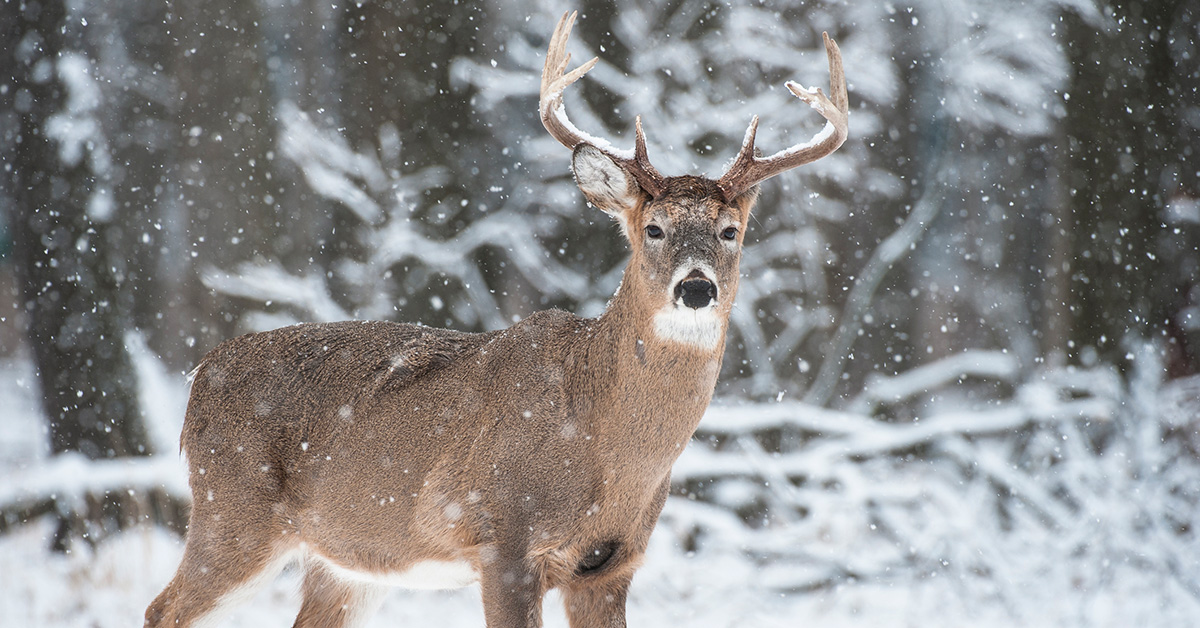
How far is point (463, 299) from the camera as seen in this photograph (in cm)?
695

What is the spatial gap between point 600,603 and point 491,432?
69 cm

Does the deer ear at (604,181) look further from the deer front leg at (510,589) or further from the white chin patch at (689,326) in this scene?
the deer front leg at (510,589)

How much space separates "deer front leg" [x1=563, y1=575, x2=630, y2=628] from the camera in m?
3.53

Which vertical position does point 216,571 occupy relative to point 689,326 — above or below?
below

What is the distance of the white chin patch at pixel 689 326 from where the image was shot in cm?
333

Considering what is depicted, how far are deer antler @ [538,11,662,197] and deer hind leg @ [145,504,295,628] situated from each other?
1824 millimetres

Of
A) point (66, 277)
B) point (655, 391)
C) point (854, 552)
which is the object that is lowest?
point (66, 277)

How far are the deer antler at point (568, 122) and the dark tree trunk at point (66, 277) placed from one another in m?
4.09

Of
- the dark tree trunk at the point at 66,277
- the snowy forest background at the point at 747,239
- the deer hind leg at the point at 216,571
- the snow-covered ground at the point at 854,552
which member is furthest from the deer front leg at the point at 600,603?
the dark tree trunk at the point at 66,277

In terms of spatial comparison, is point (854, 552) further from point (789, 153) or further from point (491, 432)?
point (491, 432)

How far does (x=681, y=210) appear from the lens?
3.48 meters

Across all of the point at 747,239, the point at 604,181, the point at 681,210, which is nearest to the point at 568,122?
the point at 604,181

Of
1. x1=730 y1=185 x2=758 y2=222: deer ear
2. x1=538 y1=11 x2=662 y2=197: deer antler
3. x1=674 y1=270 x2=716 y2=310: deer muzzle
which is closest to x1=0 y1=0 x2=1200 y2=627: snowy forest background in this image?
x1=538 y1=11 x2=662 y2=197: deer antler

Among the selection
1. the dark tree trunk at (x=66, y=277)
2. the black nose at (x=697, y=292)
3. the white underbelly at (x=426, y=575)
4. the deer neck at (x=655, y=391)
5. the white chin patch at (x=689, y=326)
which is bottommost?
the dark tree trunk at (x=66, y=277)
